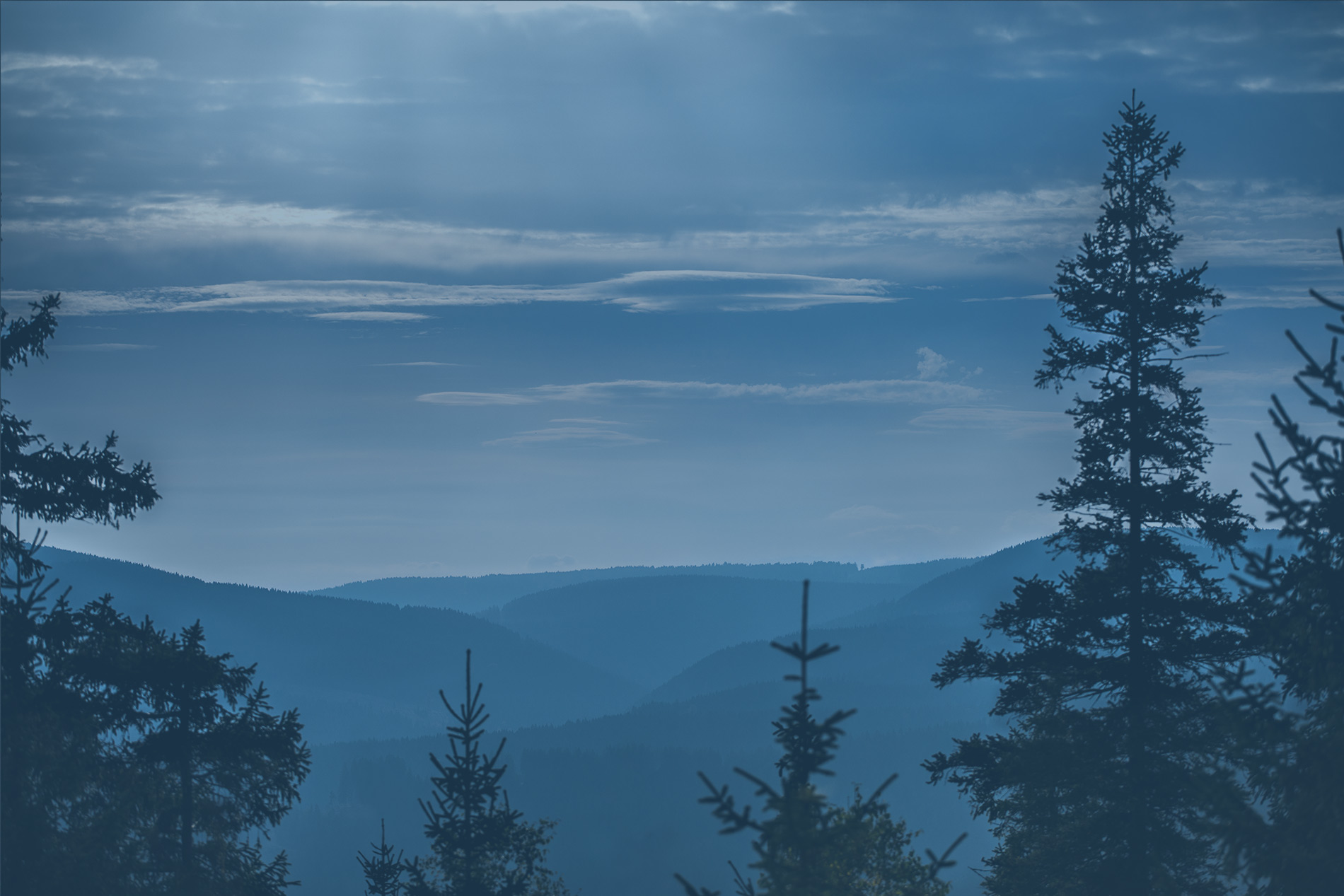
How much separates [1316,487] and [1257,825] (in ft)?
12.3

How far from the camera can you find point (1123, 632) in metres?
18.7

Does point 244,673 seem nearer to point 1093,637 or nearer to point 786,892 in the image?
point 786,892

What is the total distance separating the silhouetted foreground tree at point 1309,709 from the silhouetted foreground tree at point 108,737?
16.8m

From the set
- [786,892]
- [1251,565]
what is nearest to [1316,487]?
[1251,565]

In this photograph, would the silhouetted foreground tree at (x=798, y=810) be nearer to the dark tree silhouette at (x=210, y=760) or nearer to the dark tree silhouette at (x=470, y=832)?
the dark tree silhouette at (x=470, y=832)

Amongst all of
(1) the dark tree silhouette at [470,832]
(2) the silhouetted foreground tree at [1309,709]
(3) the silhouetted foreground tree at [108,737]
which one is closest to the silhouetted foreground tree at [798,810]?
(2) the silhouetted foreground tree at [1309,709]

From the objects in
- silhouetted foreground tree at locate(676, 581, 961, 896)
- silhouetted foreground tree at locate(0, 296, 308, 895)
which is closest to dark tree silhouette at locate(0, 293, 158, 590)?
silhouetted foreground tree at locate(0, 296, 308, 895)

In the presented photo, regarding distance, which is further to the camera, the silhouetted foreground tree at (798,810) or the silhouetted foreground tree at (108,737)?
the silhouetted foreground tree at (108,737)

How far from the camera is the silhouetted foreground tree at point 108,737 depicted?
16469 millimetres

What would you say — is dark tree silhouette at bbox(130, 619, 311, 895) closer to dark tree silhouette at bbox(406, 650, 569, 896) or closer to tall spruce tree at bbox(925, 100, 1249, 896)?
dark tree silhouette at bbox(406, 650, 569, 896)

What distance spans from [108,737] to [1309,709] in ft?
67.4

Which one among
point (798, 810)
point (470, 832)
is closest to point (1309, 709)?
point (798, 810)

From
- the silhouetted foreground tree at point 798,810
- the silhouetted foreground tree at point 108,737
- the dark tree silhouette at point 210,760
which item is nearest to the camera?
the silhouetted foreground tree at point 798,810

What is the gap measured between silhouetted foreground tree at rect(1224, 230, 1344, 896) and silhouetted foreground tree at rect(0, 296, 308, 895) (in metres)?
16.8
